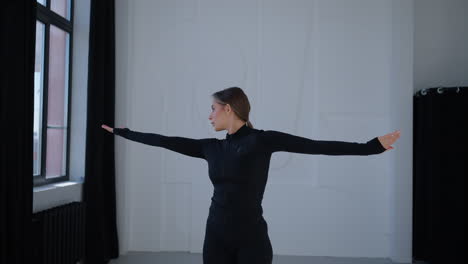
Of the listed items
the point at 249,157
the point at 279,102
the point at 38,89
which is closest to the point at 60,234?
the point at 38,89

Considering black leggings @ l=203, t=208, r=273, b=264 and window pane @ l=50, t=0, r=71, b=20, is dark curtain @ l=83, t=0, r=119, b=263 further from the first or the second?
black leggings @ l=203, t=208, r=273, b=264

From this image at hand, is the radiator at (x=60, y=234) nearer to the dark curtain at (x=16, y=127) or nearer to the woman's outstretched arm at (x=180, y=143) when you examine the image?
the dark curtain at (x=16, y=127)

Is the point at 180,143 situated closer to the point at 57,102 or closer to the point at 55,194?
the point at 55,194

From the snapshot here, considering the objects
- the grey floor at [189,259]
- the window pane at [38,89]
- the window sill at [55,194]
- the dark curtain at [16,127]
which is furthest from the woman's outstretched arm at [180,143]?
the grey floor at [189,259]

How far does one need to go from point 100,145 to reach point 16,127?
117 cm

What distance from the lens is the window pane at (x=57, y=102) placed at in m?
3.26

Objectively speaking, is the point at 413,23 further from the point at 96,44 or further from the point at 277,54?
the point at 96,44

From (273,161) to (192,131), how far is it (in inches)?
36.8

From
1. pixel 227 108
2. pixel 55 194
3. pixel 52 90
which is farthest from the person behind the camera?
pixel 52 90

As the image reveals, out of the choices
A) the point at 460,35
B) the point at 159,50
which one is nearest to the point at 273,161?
the point at 159,50

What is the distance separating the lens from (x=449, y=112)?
347 centimetres

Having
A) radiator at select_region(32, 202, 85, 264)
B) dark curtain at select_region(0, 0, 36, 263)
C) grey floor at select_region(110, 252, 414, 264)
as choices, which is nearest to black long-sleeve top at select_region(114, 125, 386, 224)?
dark curtain at select_region(0, 0, 36, 263)

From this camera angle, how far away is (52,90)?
329cm

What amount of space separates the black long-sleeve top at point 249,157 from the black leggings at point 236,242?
6 centimetres
